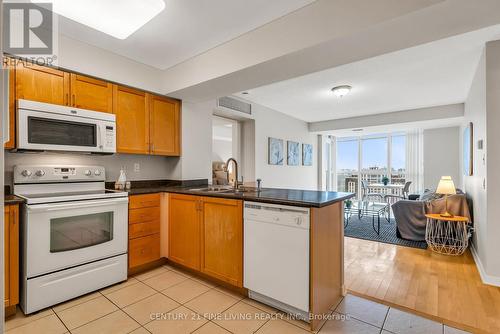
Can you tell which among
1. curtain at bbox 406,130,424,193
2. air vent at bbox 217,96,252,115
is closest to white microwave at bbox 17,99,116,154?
air vent at bbox 217,96,252,115

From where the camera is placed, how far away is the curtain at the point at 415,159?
264 inches

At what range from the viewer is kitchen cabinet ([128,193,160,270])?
8.64 feet

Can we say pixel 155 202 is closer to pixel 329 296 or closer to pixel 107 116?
pixel 107 116

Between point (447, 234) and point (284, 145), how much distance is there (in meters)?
3.38

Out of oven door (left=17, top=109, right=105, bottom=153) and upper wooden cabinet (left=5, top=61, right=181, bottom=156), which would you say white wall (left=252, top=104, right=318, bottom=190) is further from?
oven door (left=17, top=109, right=105, bottom=153)

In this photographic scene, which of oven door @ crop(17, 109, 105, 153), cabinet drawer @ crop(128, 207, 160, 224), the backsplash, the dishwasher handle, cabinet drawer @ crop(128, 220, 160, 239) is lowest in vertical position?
cabinet drawer @ crop(128, 220, 160, 239)

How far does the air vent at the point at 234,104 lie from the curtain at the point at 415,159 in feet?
16.7

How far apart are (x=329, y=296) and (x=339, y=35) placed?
2062 mm

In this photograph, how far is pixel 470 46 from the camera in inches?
104

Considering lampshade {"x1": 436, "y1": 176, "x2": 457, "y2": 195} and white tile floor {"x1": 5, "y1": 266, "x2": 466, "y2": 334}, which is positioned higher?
lampshade {"x1": 436, "y1": 176, "x2": 457, "y2": 195}

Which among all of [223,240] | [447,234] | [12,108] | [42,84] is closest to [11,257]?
[12,108]

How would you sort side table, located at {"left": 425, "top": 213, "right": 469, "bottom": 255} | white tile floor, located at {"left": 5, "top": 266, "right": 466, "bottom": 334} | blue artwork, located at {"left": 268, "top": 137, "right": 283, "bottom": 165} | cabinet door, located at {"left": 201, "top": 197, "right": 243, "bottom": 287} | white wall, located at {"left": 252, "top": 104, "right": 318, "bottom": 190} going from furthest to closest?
1. blue artwork, located at {"left": 268, "top": 137, "right": 283, "bottom": 165}
2. white wall, located at {"left": 252, "top": 104, "right": 318, "bottom": 190}
3. side table, located at {"left": 425, "top": 213, "right": 469, "bottom": 255}
4. cabinet door, located at {"left": 201, "top": 197, "right": 243, "bottom": 287}
5. white tile floor, located at {"left": 5, "top": 266, "right": 466, "bottom": 334}

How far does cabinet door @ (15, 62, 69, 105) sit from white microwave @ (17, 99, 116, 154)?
9cm

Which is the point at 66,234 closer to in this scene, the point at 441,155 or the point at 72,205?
the point at 72,205
